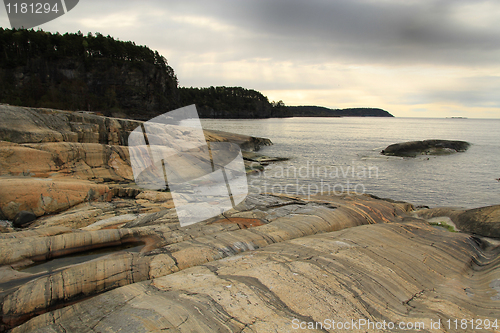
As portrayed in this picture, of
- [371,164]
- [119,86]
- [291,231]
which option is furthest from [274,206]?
[119,86]

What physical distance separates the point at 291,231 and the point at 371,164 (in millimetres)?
19546

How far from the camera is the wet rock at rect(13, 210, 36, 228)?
6965mm

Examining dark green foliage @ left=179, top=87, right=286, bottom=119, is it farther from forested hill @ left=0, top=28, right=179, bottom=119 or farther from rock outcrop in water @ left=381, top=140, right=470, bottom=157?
rock outcrop in water @ left=381, top=140, right=470, bottom=157

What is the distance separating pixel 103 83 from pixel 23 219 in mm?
87520

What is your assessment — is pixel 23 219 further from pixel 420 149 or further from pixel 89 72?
pixel 89 72

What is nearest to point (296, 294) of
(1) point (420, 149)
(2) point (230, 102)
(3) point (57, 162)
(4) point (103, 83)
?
(3) point (57, 162)

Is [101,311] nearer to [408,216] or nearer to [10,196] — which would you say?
[10,196]

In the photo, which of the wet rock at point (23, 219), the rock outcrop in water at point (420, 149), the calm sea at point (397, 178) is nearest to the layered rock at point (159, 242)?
the wet rock at point (23, 219)

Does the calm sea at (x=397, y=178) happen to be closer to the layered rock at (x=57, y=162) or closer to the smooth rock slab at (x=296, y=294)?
the layered rock at (x=57, y=162)

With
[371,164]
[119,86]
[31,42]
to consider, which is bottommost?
[371,164]

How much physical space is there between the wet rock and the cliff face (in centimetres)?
6371

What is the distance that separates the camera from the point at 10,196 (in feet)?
24.0

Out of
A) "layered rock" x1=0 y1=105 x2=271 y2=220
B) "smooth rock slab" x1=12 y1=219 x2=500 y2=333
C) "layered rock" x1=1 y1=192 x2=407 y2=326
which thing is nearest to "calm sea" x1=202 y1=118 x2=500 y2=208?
"layered rock" x1=1 y1=192 x2=407 y2=326

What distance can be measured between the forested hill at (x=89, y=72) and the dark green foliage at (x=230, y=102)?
45714 millimetres
